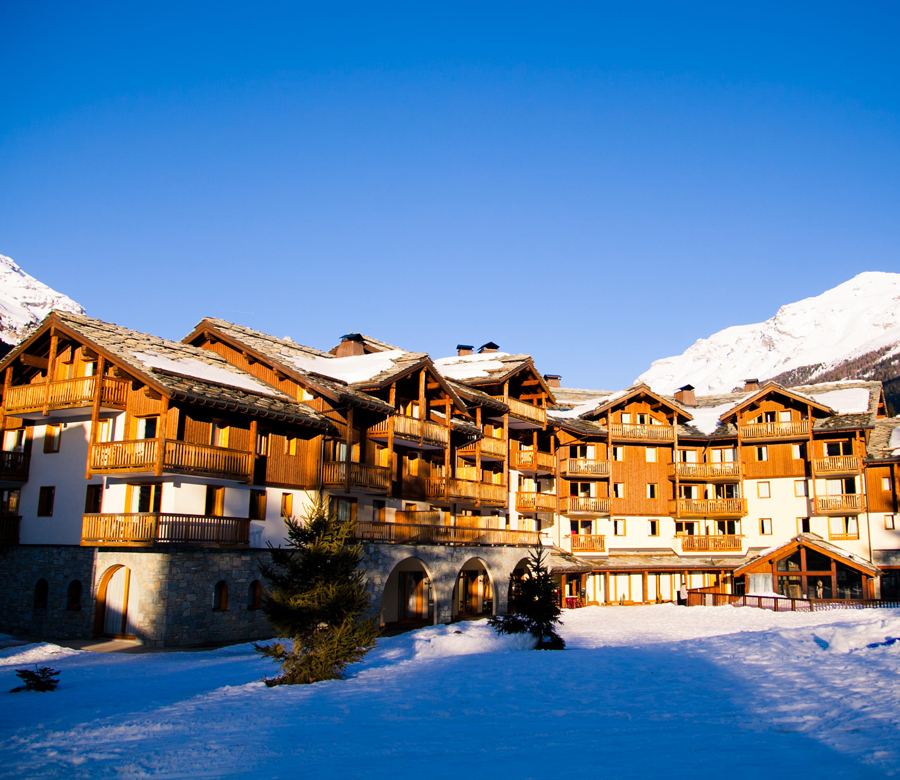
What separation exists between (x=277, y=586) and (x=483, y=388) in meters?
26.6

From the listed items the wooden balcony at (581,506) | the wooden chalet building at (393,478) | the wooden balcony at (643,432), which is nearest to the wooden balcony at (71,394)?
the wooden chalet building at (393,478)

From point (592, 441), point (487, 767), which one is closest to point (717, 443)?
point (592, 441)

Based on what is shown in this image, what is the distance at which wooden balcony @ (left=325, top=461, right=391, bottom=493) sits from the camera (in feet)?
104

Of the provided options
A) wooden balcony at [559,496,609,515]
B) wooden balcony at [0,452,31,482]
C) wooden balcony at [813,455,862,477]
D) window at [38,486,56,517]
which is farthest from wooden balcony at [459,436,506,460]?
wooden balcony at [813,455,862,477]

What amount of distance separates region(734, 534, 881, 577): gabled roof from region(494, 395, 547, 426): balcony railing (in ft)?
49.5

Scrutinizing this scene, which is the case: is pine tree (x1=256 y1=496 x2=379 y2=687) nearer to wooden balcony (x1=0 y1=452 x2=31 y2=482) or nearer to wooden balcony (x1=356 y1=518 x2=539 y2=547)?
wooden balcony (x1=356 y1=518 x2=539 y2=547)

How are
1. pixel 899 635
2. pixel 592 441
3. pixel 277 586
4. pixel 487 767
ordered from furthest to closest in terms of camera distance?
pixel 592 441 → pixel 899 635 → pixel 277 586 → pixel 487 767

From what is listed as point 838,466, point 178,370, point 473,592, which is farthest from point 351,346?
point 838,466

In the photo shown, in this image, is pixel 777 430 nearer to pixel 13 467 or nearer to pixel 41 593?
pixel 41 593

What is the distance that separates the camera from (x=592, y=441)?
53.0 metres

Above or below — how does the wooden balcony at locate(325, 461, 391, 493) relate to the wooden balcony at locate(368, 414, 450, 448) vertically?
below

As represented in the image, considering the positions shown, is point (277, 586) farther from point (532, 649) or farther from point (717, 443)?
point (717, 443)

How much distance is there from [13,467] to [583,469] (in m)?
31.7

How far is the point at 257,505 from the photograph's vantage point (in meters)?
30.1
